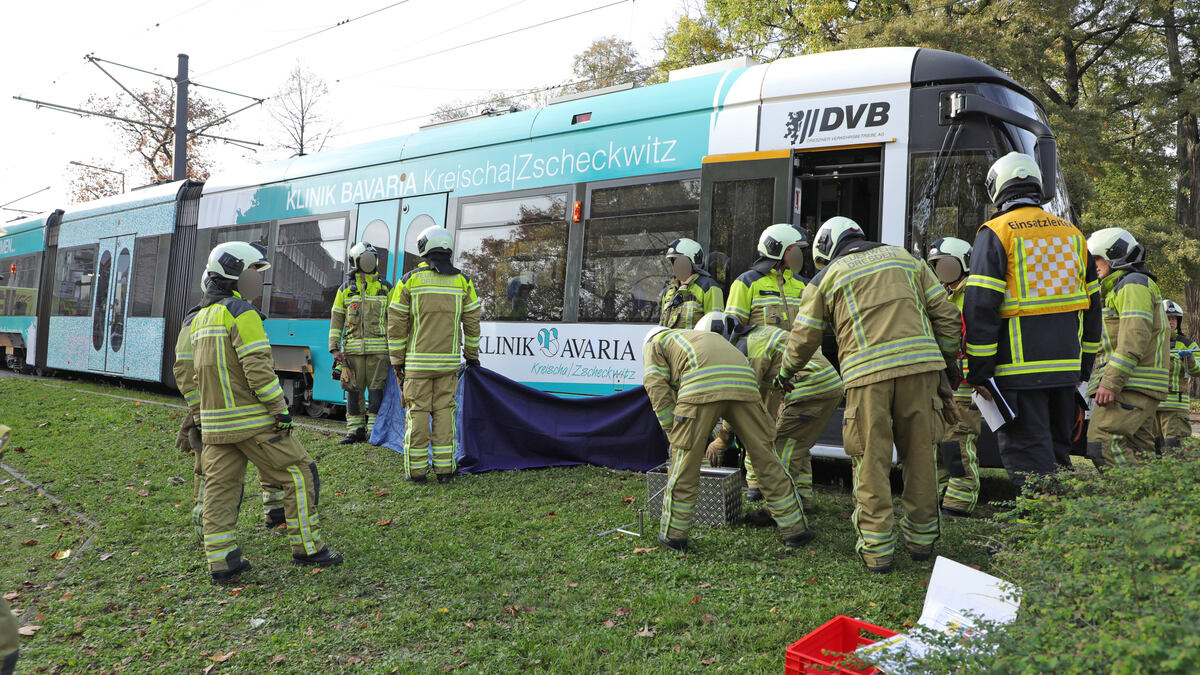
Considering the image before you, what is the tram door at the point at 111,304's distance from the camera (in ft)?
49.1

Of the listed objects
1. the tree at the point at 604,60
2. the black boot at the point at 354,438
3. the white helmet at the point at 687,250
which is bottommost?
the black boot at the point at 354,438

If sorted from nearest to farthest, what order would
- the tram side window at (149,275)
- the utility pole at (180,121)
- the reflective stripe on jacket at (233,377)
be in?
the reflective stripe on jacket at (233,377)
the tram side window at (149,275)
the utility pole at (180,121)

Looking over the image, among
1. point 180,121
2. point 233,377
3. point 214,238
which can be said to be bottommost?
point 233,377

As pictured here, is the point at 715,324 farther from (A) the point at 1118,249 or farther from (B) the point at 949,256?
(A) the point at 1118,249

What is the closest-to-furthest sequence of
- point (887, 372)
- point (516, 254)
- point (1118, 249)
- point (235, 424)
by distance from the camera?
point (887, 372), point (235, 424), point (1118, 249), point (516, 254)

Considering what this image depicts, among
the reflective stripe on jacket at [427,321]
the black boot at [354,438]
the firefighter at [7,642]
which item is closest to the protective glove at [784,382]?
the reflective stripe on jacket at [427,321]

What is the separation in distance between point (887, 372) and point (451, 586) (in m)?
2.80

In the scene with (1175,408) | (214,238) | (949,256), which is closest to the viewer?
(949,256)

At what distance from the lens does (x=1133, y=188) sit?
2152 cm

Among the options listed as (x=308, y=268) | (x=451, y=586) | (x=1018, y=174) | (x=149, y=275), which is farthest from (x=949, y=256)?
(x=149, y=275)

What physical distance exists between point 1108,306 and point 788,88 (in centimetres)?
314

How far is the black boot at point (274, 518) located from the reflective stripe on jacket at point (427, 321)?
1763 mm

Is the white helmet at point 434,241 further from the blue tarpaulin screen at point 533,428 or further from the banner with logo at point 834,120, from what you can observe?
the banner with logo at point 834,120

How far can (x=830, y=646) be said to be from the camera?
9.76 ft
